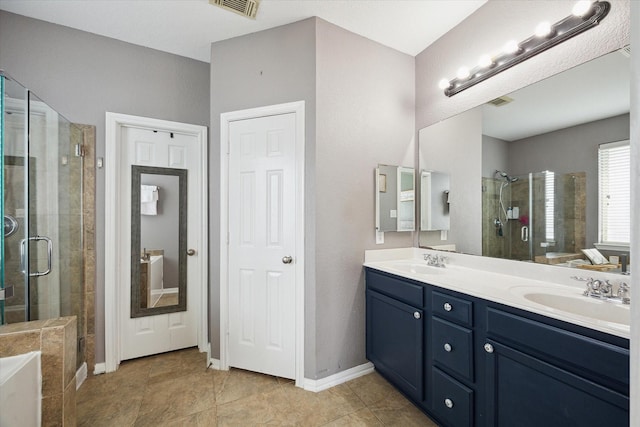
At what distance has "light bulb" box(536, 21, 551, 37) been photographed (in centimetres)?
161

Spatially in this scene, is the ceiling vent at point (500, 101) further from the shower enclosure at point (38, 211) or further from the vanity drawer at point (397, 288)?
the shower enclosure at point (38, 211)

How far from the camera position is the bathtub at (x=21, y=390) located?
1197 mm

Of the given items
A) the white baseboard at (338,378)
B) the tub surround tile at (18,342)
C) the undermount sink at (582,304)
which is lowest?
the white baseboard at (338,378)

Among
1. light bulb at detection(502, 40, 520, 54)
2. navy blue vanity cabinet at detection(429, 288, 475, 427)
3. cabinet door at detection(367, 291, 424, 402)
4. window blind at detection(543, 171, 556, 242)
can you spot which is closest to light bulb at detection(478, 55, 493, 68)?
light bulb at detection(502, 40, 520, 54)

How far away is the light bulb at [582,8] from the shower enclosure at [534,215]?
793 millimetres

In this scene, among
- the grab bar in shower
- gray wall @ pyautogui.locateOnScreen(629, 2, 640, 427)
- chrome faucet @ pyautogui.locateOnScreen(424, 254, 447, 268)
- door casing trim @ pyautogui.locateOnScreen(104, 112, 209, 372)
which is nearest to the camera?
gray wall @ pyautogui.locateOnScreen(629, 2, 640, 427)

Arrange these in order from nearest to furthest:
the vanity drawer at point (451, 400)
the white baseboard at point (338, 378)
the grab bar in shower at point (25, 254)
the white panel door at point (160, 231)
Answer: the vanity drawer at point (451, 400) < the grab bar in shower at point (25, 254) < the white baseboard at point (338, 378) < the white panel door at point (160, 231)

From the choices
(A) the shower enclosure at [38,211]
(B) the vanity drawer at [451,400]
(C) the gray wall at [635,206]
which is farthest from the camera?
(A) the shower enclosure at [38,211]

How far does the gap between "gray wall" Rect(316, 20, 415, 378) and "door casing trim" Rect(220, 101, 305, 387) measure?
0.12m

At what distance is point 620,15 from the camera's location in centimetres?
140

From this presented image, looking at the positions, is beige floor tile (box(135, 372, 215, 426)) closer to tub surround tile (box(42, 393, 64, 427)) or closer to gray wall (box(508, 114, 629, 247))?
tub surround tile (box(42, 393, 64, 427))

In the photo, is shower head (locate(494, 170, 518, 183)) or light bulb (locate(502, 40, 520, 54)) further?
shower head (locate(494, 170, 518, 183))

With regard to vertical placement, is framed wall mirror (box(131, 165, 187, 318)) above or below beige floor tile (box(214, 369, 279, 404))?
above

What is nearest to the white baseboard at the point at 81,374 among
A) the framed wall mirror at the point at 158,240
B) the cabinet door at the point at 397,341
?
the framed wall mirror at the point at 158,240
